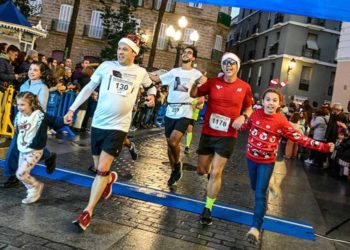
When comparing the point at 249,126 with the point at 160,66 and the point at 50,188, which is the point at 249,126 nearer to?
the point at 50,188

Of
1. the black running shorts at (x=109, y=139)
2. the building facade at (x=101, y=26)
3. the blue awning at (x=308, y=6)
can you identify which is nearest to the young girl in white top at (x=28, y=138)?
the black running shorts at (x=109, y=139)

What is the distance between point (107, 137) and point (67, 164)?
315 centimetres

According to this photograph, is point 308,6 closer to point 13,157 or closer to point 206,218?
point 206,218

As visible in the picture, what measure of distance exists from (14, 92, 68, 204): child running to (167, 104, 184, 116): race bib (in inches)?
93.0

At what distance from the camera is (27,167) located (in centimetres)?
539

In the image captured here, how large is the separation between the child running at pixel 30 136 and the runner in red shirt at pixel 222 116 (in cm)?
185

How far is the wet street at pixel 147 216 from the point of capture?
443 cm

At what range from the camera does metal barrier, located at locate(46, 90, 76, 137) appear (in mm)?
11672

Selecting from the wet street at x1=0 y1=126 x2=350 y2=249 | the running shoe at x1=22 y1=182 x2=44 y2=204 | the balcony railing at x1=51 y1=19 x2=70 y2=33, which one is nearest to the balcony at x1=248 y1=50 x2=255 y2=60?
the balcony railing at x1=51 y1=19 x2=70 y2=33

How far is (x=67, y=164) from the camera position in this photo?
7941 mm

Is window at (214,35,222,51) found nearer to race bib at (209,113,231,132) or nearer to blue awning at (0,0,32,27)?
blue awning at (0,0,32,27)

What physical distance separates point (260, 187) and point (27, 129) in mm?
2818

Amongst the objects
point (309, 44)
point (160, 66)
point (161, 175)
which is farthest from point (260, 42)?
point (161, 175)

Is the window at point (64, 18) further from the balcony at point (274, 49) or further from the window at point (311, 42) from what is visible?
the window at point (311, 42)
